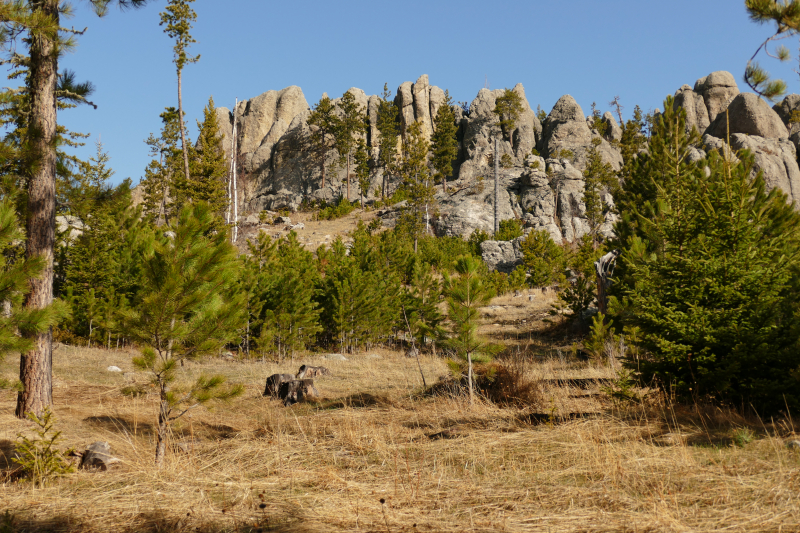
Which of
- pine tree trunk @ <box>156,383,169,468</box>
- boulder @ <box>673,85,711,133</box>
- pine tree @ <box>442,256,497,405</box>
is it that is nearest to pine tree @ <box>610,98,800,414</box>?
pine tree @ <box>442,256,497,405</box>

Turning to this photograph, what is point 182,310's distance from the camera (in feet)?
15.9

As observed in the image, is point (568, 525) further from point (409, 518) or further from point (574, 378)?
point (574, 378)

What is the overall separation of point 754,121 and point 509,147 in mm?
22660

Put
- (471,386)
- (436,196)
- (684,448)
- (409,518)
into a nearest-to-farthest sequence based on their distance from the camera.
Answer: (409,518) → (684,448) → (471,386) → (436,196)

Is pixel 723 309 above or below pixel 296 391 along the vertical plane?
above

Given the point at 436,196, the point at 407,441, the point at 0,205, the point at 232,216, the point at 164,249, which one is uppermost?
the point at 436,196

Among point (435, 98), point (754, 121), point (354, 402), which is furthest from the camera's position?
point (435, 98)

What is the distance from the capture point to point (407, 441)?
224 inches

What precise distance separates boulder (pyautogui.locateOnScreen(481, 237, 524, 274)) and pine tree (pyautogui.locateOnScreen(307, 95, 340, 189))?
87.8ft

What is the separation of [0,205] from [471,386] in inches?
243

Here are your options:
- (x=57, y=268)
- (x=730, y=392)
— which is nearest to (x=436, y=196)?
(x=57, y=268)

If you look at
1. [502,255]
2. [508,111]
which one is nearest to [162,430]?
[502,255]

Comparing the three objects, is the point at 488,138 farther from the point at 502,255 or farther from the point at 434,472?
the point at 434,472

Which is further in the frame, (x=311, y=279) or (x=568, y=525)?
(x=311, y=279)
